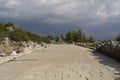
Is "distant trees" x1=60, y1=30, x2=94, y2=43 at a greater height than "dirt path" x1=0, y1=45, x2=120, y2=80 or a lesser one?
greater

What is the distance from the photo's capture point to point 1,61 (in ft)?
67.2

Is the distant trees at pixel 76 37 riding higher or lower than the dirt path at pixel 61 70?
higher

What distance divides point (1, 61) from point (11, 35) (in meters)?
48.3

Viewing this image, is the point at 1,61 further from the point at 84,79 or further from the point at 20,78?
the point at 84,79

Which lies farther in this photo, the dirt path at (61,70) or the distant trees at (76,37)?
the distant trees at (76,37)

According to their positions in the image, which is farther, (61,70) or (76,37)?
(76,37)

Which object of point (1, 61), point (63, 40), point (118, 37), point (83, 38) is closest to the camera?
point (1, 61)

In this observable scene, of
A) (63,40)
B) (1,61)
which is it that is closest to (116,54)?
(1,61)

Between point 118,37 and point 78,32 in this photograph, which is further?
point 78,32

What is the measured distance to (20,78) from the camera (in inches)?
491

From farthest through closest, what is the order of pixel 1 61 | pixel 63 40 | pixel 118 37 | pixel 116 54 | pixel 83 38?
1. pixel 63 40
2. pixel 83 38
3. pixel 118 37
4. pixel 116 54
5. pixel 1 61

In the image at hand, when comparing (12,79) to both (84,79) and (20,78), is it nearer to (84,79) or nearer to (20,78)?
(20,78)

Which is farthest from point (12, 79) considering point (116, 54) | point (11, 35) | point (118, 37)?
point (118, 37)

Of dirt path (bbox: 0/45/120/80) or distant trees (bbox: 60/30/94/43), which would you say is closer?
dirt path (bbox: 0/45/120/80)
